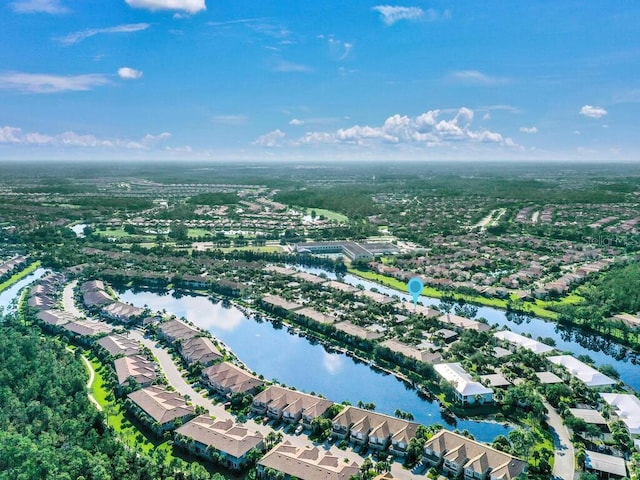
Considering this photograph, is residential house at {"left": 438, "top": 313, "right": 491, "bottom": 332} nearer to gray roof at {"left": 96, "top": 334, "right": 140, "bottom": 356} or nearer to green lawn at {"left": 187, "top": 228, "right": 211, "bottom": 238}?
gray roof at {"left": 96, "top": 334, "right": 140, "bottom": 356}

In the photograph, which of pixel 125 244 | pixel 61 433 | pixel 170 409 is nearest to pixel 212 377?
pixel 170 409

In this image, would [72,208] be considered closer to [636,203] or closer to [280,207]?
[280,207]

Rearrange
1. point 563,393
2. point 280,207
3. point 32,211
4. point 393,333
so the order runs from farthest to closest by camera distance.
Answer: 1. point 280,207
2. point 32,211
3. point 393,333
4. point 563,393

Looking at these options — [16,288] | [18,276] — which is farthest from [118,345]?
[18,276]

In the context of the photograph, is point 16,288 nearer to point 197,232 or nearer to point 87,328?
point 87,328

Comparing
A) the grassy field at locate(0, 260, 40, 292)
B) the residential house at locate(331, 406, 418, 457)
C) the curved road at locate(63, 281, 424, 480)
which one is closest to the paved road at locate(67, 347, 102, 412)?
the curved road at locate(63, 281, 424, 480)

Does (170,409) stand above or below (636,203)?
below

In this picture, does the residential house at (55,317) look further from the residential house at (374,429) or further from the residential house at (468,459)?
the residential house at (468,459)
